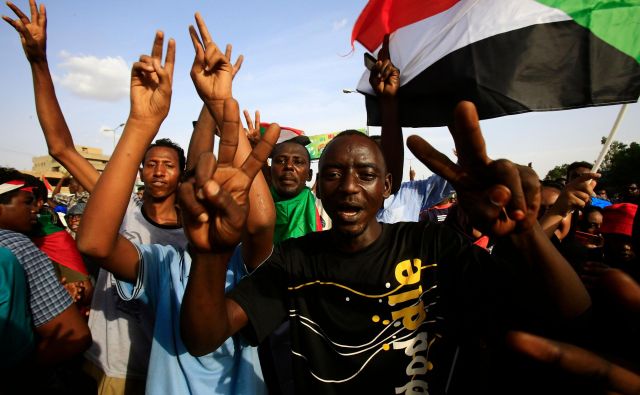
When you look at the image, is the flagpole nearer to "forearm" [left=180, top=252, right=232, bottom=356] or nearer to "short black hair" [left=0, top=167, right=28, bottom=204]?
"forearm" [left=180, top=252, right=232, bottom=356]

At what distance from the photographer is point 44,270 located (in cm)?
188

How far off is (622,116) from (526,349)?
94.8 inches

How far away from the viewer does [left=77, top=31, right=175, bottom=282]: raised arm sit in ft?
4.89

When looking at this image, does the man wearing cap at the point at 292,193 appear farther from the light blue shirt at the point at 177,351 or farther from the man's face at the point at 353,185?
the man's face at the point at 353,185

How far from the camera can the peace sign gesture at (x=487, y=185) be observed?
3.74ft

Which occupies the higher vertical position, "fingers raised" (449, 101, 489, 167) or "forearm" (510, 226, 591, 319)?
"fingers raised" (449, 101, 489, 167)

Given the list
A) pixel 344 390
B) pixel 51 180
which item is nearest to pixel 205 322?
pixel 344 390

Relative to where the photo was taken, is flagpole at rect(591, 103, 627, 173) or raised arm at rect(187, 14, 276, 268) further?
flagpole at rect(591, 103, 627, 173)

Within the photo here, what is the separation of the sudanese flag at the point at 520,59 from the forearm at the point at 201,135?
133 centimetres

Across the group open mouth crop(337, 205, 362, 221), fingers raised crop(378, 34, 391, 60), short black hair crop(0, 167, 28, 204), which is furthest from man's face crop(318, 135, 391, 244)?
short black hair crop(0, 167, 28, 204)

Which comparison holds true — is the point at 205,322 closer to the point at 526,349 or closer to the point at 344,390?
the point at 344,390

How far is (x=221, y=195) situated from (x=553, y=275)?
1067mm

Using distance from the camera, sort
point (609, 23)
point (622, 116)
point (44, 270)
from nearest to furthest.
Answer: point (44, 270) → point (609, 23) → point (622, 116)

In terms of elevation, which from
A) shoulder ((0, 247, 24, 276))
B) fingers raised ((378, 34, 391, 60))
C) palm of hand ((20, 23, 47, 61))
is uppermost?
fingers raised ((378, 34, 391, 60))
